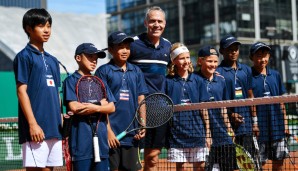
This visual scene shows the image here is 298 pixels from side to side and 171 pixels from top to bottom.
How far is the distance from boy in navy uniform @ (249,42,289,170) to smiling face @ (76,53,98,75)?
2094 mm

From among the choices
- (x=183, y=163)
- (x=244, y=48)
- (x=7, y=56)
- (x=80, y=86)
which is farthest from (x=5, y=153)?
(x=244, y=48)

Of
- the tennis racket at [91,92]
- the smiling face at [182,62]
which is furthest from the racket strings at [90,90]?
the smiling face at [182,62]

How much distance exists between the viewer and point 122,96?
5.93 m

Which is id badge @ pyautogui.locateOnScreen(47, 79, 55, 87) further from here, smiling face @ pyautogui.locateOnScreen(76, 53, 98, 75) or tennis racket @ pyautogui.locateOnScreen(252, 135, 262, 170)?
tennis racket @ pyautogui.locateOnScreen(252, 135, 262, 170)

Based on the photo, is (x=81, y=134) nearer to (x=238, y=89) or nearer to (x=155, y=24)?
(x=155, y=24)

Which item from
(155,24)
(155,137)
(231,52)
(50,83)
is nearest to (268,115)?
(231,52)

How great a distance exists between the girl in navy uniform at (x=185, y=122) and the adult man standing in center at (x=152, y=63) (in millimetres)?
163

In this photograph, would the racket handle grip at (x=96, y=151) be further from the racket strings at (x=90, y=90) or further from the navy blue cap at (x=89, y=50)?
the navy blue cap at (x=89, y=50)

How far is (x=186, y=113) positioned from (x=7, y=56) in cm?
3137

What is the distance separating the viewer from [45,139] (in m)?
5.08

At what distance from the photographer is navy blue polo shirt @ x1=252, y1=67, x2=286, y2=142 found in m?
6.88

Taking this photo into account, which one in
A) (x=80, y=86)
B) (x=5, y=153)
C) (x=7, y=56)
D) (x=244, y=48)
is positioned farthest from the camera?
(x=244, y=48)

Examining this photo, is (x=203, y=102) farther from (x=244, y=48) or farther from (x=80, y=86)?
(x=244, y=48)

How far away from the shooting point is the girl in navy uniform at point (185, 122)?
654 centimetres
